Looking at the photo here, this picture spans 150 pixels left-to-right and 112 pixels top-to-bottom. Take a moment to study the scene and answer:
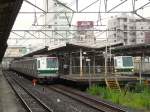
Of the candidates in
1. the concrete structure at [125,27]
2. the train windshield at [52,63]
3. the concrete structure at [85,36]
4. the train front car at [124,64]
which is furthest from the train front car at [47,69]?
the concrete structure at [125,27]

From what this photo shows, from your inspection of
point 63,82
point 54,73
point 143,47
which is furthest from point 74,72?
point 143,47

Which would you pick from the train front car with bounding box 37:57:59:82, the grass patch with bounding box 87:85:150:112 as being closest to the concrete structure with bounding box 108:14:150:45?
the train front car with bounding box 37:57:59:82

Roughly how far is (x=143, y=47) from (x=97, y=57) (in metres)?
14.6

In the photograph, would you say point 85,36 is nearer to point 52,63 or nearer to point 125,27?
point 125,27

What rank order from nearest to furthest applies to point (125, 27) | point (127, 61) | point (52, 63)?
point (52, 63) → point (127, 61) → point (125, 27)

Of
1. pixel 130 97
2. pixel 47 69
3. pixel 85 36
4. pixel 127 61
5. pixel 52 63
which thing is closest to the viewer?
pixel 130 97

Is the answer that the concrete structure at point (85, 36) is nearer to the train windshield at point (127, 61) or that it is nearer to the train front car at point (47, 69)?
the train front car at point (47, 69)

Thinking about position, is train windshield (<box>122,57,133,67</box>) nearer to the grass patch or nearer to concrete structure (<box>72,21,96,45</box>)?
concrete structure (<box>72,21,96,45</box>)

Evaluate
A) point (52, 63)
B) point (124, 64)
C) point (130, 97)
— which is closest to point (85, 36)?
point (124, 64)

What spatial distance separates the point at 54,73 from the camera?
129 feet

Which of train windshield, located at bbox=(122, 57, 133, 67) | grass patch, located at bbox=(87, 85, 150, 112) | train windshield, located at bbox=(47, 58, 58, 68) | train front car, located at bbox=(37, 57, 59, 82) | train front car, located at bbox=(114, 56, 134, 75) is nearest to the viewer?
grass patch, located at bbox=(87, 85, 150, 112)

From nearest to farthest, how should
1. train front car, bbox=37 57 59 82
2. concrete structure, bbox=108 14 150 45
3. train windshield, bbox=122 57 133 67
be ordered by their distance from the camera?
train front car, bbox=37 57 59 82 < train windshield, bbox=122 57 133 67 < concrete structure, bbox=108 14 150 45

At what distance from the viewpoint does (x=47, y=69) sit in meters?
39.0

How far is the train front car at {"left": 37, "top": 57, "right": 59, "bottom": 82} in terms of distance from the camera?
38844mm
